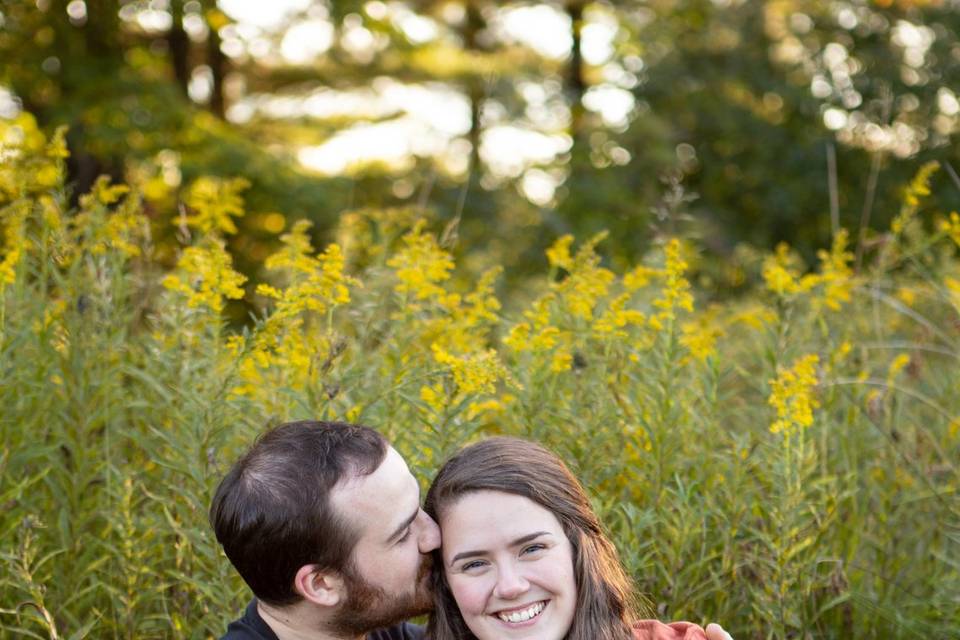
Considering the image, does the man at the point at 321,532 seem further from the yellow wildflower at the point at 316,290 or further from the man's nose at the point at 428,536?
the yellow wildflower at the point at 316,290

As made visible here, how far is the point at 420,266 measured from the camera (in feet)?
12.3

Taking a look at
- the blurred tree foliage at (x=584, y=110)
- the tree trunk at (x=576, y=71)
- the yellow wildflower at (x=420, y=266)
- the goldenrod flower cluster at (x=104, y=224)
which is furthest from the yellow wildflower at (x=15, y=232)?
the tree trunk at (x=576, y=71)

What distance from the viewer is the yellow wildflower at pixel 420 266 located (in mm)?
3672

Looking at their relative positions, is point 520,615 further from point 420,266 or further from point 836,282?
point 836,282

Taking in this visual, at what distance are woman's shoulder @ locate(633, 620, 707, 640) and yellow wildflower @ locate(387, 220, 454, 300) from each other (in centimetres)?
129

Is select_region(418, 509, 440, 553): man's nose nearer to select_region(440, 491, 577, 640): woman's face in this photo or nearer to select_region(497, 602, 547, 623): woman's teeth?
select_region(440, 491, 577, 640): woman's face

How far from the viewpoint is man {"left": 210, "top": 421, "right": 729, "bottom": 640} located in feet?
8.23

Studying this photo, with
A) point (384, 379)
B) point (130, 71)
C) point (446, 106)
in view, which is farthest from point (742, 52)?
point (384, 379)

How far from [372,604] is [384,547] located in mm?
129

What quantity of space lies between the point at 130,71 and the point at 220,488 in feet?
27.3

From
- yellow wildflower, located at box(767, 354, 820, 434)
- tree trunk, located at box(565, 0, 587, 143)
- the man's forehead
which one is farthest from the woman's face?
tree trunk, located at box(565, 0, 587, 143)

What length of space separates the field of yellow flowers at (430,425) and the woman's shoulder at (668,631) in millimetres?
301

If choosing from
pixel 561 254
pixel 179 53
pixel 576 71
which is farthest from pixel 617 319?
pixel 576 71

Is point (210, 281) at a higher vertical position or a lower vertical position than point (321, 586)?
higher
